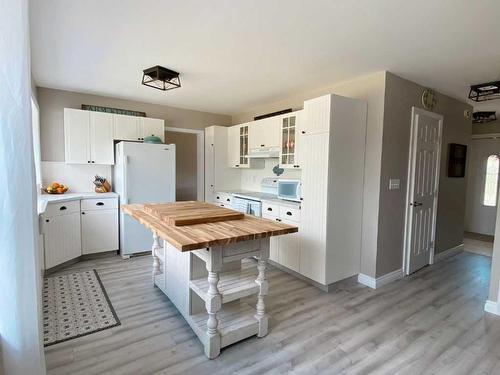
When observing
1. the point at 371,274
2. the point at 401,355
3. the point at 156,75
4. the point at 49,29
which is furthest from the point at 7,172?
the point at 371,274

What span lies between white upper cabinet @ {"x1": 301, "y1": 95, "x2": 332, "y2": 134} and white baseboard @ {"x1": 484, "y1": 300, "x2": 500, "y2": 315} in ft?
7.55

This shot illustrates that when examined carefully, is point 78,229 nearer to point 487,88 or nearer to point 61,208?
point 61,208

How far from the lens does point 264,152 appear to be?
13.7 ft

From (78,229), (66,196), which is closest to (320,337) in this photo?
(78,229)

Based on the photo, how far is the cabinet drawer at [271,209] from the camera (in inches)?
139

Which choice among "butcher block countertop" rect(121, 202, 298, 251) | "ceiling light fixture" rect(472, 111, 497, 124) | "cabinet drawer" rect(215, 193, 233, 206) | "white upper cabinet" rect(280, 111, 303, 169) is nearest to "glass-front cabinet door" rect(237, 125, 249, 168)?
"cabinet drawer" rect(215, 193, 233, 206)

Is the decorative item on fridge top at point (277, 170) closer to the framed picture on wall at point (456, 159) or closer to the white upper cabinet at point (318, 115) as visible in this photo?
the white upper cabinet at point (318, 115)

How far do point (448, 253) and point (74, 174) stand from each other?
5.80m

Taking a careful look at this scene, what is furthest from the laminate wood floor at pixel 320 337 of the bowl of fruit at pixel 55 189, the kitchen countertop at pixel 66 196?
the bowl of fruit at pixel 55 189

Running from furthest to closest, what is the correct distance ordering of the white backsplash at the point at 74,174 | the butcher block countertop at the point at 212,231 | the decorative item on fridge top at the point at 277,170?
the decorative item on fridge top at the point at 277,170
the white backsplash at the point at 74,174
the butcher block countertop at the point at 212,231

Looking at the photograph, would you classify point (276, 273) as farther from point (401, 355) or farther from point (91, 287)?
point (91, 287)

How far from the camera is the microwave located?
3.42 metres

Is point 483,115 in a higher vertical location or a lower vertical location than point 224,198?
higher

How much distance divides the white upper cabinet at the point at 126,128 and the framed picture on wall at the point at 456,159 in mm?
4714
